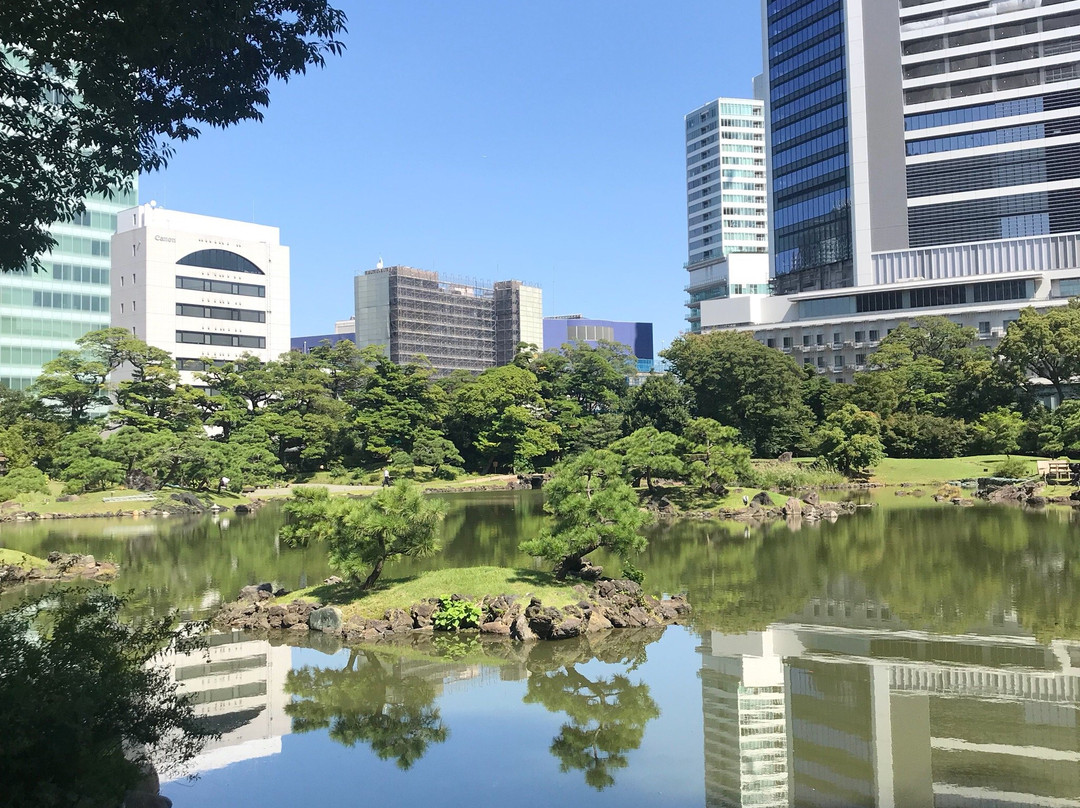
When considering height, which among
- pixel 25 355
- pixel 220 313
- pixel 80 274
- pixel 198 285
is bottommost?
pixel 25 355

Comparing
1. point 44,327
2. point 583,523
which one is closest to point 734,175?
point 44,327

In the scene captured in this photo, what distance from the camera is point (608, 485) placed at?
22.1m

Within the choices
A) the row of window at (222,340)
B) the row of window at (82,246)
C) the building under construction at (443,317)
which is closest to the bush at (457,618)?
the row of window at (82,246)

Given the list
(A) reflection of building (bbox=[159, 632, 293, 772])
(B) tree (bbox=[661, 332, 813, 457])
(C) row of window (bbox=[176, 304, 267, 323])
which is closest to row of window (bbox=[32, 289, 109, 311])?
(C) row of window (bbox=[176, 304, 267, 323])

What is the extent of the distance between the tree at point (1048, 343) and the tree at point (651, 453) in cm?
2318

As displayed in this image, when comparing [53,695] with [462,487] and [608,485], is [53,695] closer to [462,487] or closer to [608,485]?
[608,485]

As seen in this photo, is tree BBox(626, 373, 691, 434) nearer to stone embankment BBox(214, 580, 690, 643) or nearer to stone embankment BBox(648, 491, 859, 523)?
stone embankment BBox(648, 491, 859, 523)

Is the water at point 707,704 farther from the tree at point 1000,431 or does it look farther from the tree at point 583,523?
the tree at point 1000,431

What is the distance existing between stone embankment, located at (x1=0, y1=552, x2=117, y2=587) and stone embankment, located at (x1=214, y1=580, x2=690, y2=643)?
735 cm

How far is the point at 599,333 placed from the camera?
14050 cm

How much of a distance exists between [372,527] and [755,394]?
39826 millimetres

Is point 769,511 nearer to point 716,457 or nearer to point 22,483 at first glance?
point 716,457

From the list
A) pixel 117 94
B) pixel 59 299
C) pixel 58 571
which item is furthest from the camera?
pixel 59 299

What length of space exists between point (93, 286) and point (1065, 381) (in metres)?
62.3
